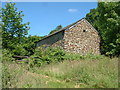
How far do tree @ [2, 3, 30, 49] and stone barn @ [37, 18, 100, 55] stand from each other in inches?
171

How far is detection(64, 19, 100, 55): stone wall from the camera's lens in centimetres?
1623

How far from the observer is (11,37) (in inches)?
570

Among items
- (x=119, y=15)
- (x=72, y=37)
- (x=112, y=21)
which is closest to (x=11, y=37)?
(x=72, y=37)

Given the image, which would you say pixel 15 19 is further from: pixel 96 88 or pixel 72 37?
pixel 96 88

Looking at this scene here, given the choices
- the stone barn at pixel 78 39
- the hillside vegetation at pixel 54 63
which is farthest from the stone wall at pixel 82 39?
the hillside vegetation at pixel 54 63

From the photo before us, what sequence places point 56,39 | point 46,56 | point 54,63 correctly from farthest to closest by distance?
point 56,39 < point 46,56 < point 54,63

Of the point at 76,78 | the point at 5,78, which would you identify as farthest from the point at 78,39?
the point at 5,78

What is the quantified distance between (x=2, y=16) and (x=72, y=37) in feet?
27.9

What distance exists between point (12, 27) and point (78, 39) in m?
8.22

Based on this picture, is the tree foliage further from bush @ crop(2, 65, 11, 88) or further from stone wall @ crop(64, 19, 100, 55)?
bush @ crop(2, 65, 11, 88)

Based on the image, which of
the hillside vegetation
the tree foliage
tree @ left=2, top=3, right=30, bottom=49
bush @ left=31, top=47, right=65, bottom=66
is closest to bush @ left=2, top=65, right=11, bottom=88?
the hillside vegetation

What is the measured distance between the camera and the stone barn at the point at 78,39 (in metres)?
16.1

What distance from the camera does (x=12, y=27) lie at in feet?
47.8

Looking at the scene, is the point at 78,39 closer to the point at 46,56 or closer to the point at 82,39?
the point at 82,39
